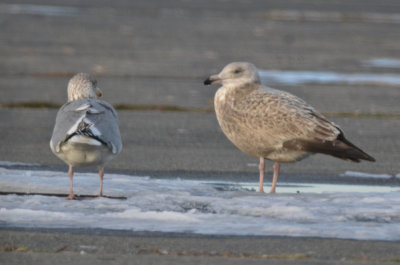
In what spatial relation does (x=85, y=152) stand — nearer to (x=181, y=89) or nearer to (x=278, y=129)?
(x=278, y=129)

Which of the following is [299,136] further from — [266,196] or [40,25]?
[40,25]

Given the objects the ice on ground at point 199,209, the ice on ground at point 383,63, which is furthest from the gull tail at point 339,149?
the ice on ground at point 383,63

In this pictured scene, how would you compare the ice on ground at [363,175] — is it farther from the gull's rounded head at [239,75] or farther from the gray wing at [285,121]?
the gull's rounded head at [239,75]

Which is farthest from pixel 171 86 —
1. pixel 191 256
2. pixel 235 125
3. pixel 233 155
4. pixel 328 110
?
pixel 191 256

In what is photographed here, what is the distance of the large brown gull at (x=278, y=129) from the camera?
775 centimetres

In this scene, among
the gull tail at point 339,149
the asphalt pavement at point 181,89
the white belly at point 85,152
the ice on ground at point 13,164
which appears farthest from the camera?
the ice on ground at point 13,164

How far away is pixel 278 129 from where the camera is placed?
7.80 meters

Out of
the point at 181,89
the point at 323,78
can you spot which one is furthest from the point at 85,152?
the point at 323,78

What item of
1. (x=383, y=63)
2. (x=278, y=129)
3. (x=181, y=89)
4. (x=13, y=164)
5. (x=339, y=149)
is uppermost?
(x=383, y=63)

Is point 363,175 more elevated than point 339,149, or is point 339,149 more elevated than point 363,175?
point 339,149

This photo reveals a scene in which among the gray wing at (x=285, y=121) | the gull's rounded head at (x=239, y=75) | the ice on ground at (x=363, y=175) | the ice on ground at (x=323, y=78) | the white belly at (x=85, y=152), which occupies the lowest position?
the ice on ground at (x=363, y=175)

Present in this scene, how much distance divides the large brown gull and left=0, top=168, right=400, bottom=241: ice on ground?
1.13 ft

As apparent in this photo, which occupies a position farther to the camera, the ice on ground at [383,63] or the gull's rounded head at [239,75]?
the ice on ground at [383,63]

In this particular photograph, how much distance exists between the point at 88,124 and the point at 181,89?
7.60m
